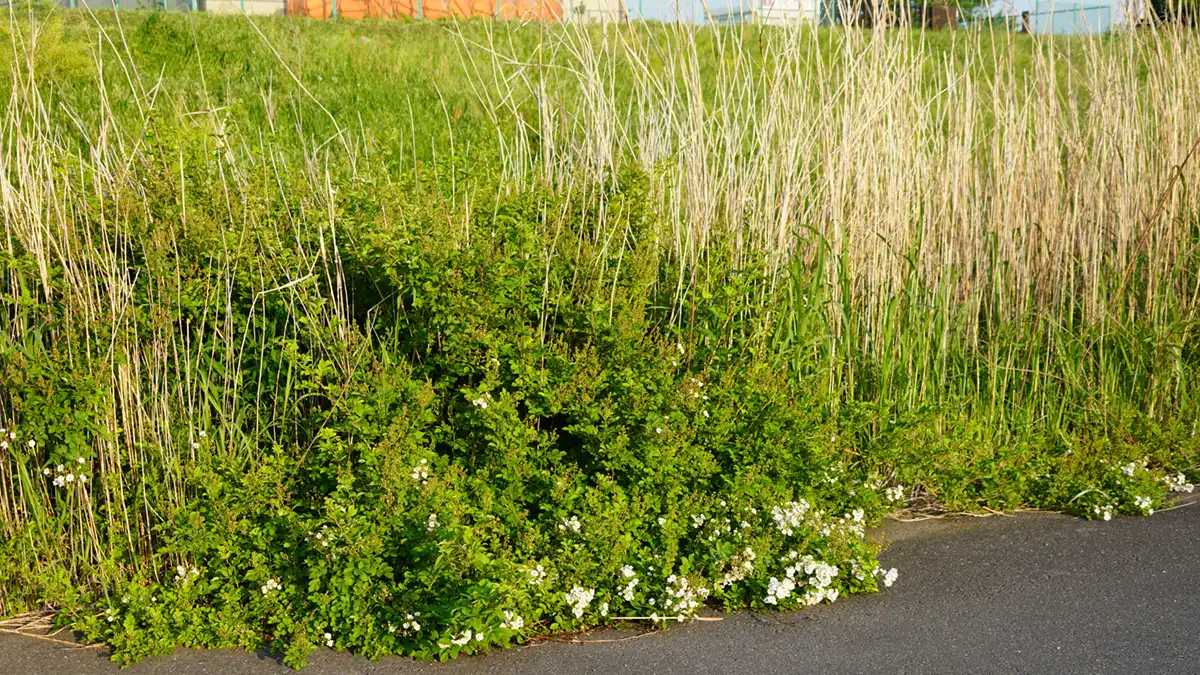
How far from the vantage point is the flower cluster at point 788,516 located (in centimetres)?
329

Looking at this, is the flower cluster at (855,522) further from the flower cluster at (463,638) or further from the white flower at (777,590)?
the flower cluster at (463,638)

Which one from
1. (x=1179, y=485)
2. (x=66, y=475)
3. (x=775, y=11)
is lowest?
(x=1179, y=485)

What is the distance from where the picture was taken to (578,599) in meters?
3.01

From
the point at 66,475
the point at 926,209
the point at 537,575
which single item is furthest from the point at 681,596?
the point at 926,209

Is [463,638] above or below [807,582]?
above

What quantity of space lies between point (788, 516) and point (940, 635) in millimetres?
537

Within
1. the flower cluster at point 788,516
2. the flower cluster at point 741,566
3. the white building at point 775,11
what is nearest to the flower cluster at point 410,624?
the flower cluster at point 741,566

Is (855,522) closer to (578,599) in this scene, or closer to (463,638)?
(578,599)

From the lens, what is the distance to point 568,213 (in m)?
3.99

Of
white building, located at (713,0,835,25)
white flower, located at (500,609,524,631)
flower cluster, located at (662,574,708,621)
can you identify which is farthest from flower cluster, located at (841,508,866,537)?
white building, located at (713,0,835,25)

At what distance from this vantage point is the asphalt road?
2855mm

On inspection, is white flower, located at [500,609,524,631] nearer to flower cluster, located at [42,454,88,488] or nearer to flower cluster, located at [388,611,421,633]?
flower cluster, located at [388,611,421,633]

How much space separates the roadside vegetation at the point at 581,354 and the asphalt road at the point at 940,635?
0.28 ft

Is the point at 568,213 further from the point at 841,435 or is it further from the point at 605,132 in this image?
the point at 841,435
